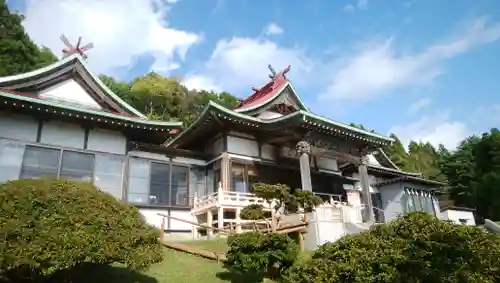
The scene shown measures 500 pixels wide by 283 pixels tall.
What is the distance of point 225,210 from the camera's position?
17.3 m

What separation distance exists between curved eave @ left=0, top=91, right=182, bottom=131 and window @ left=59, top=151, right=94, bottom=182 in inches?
69.6

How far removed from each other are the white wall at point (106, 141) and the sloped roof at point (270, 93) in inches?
268

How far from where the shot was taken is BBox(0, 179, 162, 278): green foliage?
7176 mm

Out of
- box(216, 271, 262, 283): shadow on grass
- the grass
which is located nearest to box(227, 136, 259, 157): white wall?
the grass

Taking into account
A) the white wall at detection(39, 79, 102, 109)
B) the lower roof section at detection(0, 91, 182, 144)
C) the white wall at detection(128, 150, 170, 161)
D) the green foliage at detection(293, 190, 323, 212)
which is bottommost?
Answer: the green foliage at detection(293, 190, 323, 212)

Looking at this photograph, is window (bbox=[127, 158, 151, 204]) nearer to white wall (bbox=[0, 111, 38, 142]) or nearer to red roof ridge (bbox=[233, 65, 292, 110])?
white wall (bbox=[0, 111, 38, 142])

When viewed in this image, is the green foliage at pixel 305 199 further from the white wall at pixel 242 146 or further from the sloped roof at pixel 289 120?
the white wall at pixel 242 146

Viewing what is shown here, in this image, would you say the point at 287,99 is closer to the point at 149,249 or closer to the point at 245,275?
the point at 245,275

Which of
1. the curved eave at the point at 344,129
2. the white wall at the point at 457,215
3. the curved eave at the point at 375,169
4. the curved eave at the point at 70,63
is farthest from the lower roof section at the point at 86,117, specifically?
the white wall at the point at 457,215

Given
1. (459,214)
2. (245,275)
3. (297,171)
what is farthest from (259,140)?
(459,214)

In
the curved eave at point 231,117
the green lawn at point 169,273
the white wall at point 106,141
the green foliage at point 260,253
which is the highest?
the curved eave at point 231,117

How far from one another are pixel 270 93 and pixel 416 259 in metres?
18.2

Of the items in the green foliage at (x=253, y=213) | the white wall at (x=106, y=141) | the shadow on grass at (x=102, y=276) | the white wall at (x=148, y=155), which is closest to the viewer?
the shadow on grass at (x=102, y=276)

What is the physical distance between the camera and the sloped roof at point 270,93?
2227 centimetres
